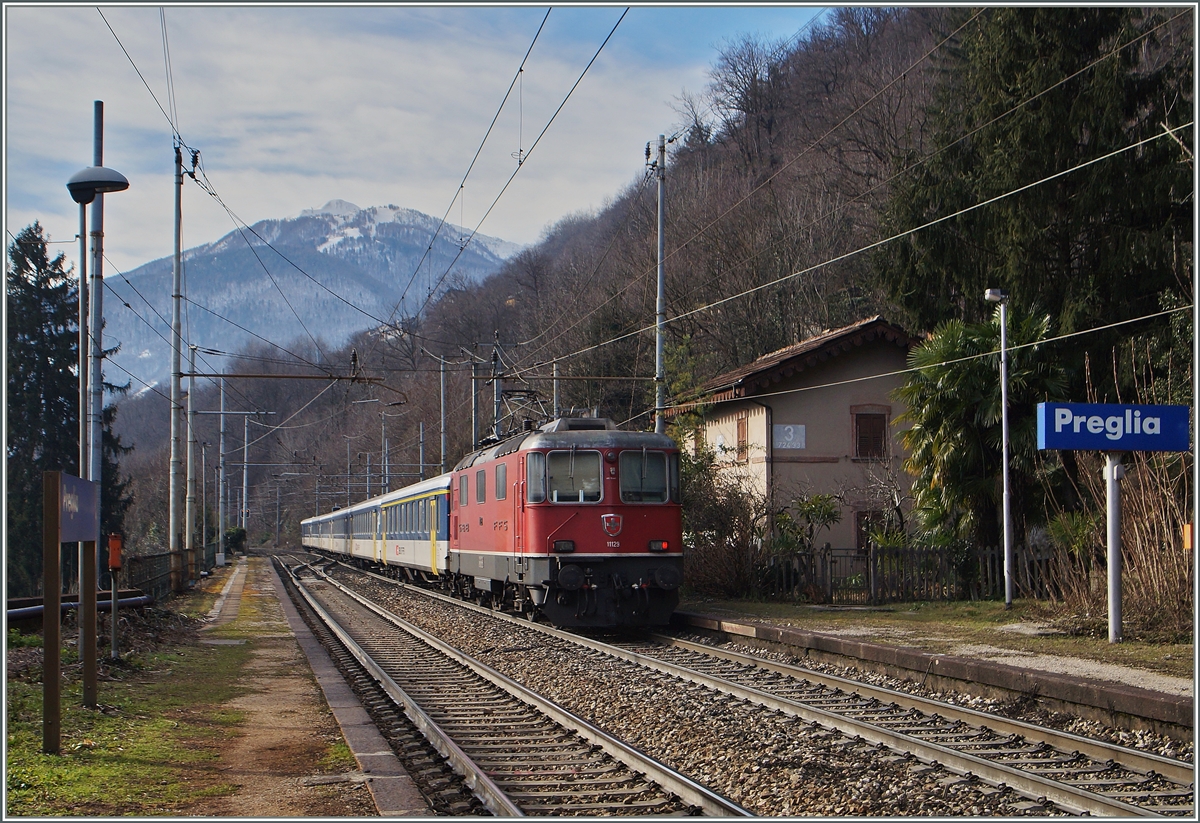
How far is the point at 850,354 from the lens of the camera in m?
28.1

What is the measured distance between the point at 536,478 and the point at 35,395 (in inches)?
1347

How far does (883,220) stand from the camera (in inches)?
1108

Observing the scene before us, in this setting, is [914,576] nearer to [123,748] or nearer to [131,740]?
[131,740]

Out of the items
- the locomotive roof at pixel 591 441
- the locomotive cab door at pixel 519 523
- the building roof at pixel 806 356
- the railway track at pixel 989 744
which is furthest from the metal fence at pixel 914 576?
the railway track at pixel 989 744

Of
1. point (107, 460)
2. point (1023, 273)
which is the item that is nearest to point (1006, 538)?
point (1023, 273)

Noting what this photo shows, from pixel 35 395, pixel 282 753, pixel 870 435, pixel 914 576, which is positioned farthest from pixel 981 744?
pixel 35 395

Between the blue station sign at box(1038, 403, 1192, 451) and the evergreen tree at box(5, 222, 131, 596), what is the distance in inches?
1484

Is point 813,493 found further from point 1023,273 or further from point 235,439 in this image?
point 235,439

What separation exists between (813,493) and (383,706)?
59.2 ft

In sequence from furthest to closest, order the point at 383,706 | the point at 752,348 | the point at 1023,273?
the point at 752,348, the point at 1023,273, the point at 383,706

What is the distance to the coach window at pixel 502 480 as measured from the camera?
1839cm

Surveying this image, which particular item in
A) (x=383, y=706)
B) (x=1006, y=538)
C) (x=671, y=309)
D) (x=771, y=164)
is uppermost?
(x=771, y=164)

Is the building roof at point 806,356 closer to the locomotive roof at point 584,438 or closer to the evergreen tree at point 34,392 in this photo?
the locomotive roof at point 584,438

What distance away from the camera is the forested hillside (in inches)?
885
